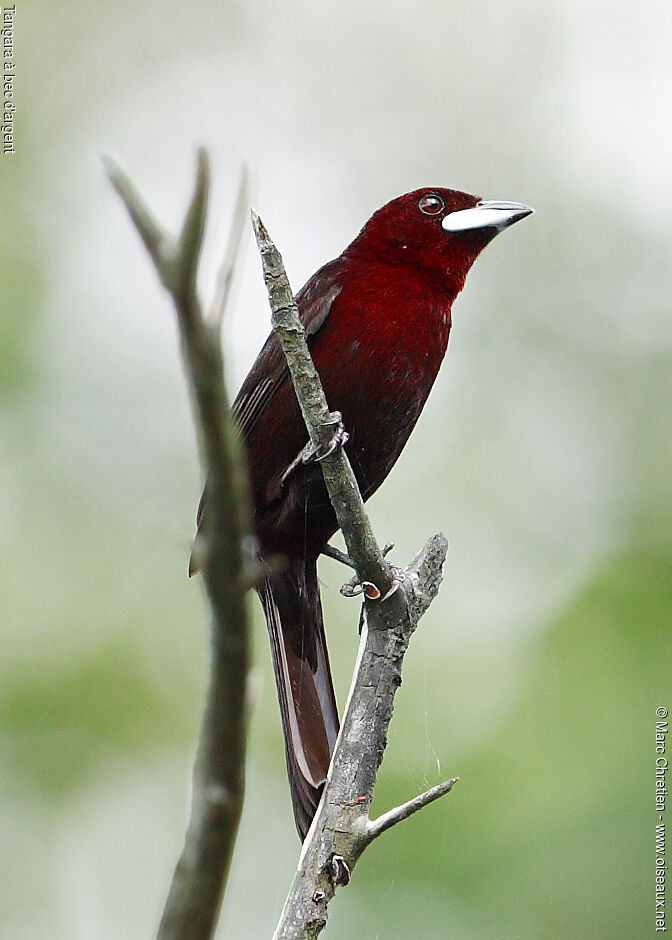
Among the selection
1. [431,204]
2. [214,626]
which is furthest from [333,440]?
[431,204]

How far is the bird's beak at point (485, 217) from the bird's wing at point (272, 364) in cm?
46

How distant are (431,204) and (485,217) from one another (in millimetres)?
191

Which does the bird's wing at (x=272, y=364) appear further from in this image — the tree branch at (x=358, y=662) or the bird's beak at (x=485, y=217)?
the tree branch at (x=358, y=662)

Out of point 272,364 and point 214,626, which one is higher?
point 272,364

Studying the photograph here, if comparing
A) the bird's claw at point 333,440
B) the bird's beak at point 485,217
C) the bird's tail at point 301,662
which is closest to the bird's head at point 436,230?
the bird's beak at point 485,217

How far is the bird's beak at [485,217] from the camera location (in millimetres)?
3520

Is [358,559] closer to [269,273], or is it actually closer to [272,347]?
[269,273]

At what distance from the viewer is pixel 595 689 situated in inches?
164

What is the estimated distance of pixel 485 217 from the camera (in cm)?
354

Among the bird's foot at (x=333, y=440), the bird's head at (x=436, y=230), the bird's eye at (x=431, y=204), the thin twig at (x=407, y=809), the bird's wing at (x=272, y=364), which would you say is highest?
the bird's eye at (x=431, y=204)

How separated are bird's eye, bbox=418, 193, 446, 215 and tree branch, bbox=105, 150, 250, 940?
2550mm

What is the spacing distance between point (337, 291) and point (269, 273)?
1.37 meters

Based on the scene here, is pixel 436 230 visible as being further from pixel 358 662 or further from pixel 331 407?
pixel 358 662

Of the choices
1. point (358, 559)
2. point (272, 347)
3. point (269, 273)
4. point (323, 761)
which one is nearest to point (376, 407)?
point (272, 347)
